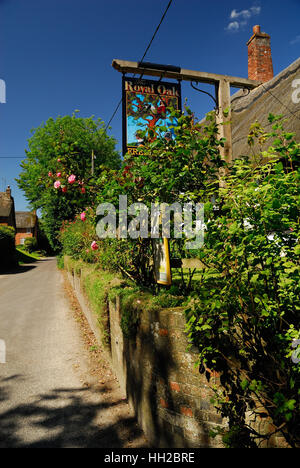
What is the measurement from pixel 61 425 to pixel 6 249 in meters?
22.9

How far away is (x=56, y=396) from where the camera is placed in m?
3.96

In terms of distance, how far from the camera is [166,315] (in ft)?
8.64

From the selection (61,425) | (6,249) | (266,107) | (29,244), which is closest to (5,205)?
(29,244)

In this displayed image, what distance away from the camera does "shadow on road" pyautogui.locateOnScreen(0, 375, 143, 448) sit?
9.93ft

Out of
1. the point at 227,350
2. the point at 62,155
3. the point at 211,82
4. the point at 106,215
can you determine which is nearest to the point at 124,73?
the point at 211,82

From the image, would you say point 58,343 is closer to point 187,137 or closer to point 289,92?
point 187,137

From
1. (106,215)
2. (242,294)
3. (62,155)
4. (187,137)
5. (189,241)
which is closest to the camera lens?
(242,294)

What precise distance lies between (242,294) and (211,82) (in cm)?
367

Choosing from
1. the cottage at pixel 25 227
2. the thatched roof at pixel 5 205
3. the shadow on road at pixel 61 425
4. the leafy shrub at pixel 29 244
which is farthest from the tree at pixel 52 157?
the cottage at pixel 25 227

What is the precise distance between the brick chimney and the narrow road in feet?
42.1

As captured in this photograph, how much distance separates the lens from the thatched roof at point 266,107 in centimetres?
788

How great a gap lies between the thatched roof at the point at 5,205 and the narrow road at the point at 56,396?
1232 inches

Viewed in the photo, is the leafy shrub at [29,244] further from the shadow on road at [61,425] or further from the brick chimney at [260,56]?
the shadow on road at [61,425]

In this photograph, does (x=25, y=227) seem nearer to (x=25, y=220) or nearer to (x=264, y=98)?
(x=25, y=220)
